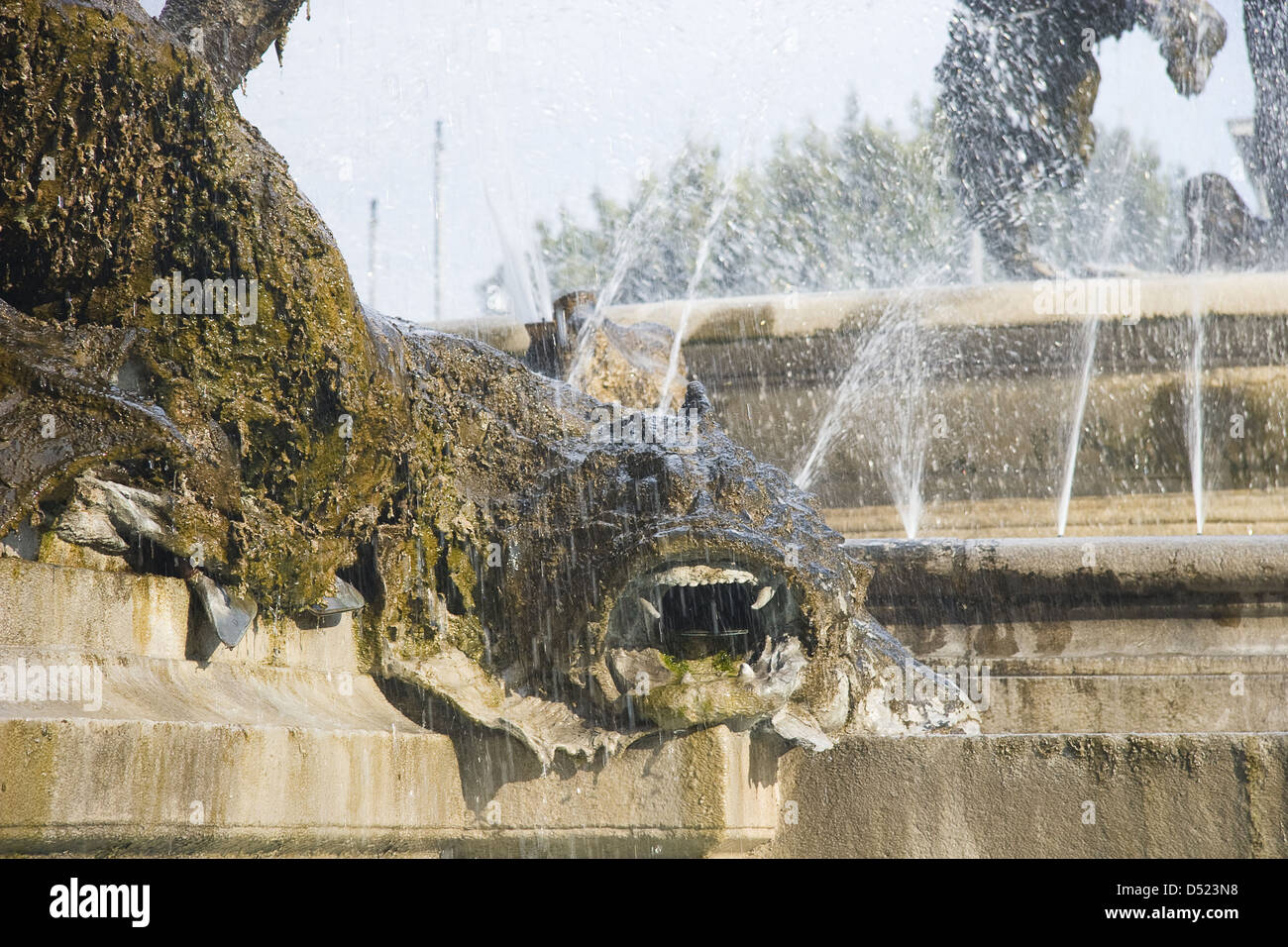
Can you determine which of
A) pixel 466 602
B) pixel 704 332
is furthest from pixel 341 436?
pixel 704 332

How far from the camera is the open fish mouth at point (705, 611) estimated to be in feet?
10.8

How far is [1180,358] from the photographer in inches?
296

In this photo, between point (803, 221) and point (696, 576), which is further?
point (803, 221)

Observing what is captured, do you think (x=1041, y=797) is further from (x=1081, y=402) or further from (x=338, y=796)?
(x=1081, y=402)

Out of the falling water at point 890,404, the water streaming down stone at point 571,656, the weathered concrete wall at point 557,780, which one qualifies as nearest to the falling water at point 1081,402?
the falling water at point 890,404

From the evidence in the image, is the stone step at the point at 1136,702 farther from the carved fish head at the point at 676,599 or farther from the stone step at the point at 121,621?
the stone step at the point at 121,621

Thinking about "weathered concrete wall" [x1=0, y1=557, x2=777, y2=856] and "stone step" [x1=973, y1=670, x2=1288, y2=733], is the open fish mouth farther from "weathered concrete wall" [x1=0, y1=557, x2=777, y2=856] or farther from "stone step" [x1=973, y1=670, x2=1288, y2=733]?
"stone step" [x1=973, y1=670, x2=1288, y2=733]

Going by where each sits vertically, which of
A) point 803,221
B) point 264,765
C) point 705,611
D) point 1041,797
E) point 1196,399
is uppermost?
point 803,221

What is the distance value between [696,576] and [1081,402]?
498 centimetres

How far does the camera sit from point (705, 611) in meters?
3.44

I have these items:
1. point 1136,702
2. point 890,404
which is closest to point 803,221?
point 890,404

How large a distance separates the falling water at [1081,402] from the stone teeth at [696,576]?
15.3 feet

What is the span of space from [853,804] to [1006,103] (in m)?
7.95

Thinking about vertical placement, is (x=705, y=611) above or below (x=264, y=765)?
above
